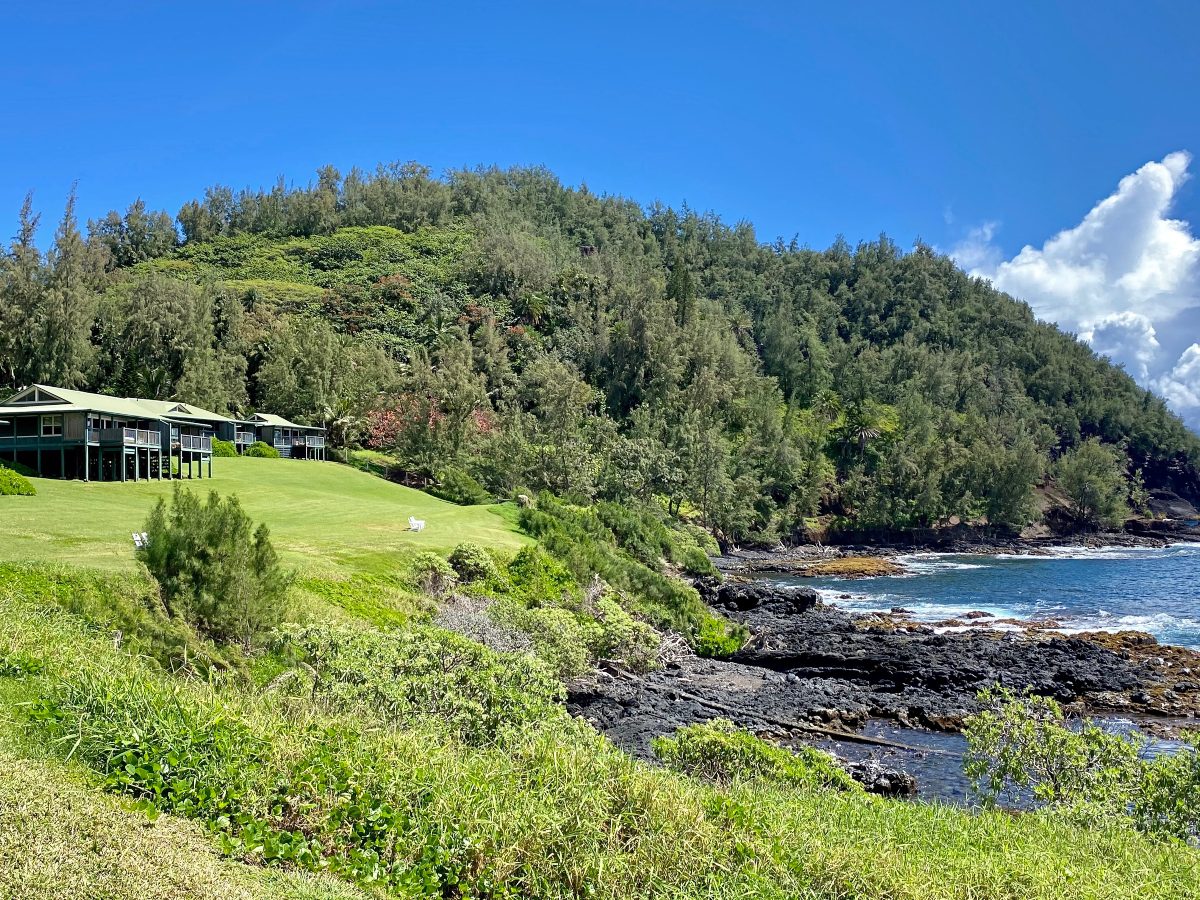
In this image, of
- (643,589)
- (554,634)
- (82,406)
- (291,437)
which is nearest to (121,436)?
(82,406)

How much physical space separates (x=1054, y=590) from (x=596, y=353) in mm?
61709

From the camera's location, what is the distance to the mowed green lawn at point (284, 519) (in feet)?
72.0

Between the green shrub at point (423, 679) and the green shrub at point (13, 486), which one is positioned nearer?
the green shrub at point (423, 679)

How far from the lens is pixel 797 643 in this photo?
30656mm

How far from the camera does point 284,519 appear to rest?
3475 cm

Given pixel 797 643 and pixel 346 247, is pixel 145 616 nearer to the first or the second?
pixel 797 643

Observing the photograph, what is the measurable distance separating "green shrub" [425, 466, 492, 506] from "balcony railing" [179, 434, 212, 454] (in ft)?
49.9

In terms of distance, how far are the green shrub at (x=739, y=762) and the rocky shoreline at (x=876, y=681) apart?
352cm

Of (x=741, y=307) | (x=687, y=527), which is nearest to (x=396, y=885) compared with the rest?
(x=687, y=527)

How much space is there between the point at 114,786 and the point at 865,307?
165m

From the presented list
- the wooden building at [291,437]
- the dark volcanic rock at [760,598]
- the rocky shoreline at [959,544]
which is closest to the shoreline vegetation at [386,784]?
the dark volcanic rock at [760,598]

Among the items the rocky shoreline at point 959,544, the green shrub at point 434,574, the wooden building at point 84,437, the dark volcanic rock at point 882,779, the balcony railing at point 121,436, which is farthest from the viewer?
the rocky shoreline at point 959,544

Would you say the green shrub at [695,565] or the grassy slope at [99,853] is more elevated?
the grassy slope at [99,853]

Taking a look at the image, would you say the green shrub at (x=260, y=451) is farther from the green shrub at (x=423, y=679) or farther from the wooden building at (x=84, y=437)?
the green shrub at (x=423, y=679)
